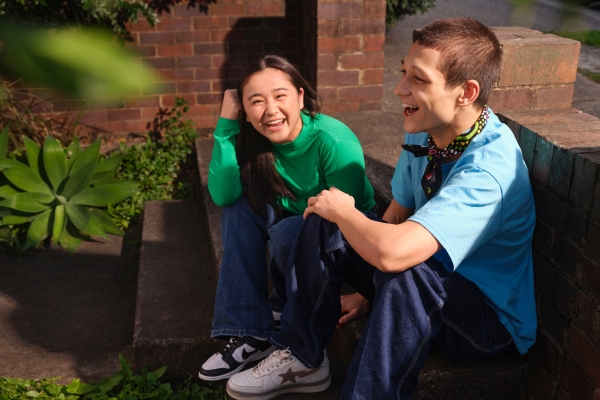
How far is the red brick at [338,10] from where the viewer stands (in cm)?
427

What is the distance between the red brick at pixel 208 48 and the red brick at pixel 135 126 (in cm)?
65

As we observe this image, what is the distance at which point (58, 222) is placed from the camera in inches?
154

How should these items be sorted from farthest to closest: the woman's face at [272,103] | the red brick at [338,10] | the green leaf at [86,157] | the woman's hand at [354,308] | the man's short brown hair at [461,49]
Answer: the red brick at [338,10]
the green leaf at [86,157]
the woman's face at [272,103]
the woman's hand at [354,308]
the man's short brown hair at [461,49]

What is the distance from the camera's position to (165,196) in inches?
177

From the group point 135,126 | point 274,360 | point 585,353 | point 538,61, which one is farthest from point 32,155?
point 585,353

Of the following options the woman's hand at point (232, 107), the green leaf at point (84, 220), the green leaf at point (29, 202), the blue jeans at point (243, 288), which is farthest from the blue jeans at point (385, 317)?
the green leaf at point (29, 202)

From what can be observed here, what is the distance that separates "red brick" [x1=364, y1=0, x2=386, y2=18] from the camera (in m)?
4.34

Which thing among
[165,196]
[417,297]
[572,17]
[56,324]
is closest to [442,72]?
[417,297]

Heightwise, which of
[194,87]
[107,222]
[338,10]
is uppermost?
[338,10]

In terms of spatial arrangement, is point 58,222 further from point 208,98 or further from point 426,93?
point 426,93

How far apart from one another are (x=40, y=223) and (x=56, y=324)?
0.89 meters

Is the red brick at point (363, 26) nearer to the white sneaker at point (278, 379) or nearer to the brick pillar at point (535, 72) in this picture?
the brick pillar at point (535, 72)

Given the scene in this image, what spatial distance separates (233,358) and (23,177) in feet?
7.10

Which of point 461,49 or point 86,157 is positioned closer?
point 461,49
